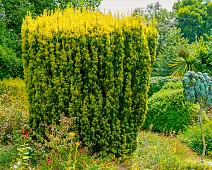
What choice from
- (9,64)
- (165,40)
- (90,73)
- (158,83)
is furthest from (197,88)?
(165,40)

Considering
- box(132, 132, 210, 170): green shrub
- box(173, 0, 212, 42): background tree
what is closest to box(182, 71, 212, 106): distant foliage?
box(132, 132, 210, 170): green shrub

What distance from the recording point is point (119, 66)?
5566 mm

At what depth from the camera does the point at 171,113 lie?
28.4ft

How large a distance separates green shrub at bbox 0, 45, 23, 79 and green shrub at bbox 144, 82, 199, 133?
4596 millimetres

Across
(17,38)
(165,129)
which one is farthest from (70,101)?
(17,38)

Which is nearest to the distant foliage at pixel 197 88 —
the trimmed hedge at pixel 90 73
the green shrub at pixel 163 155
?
the trimmed hedge at pixel 90 73

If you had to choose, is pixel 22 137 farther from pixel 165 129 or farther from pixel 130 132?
pixel 165 129

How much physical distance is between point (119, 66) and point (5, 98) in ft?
11.9

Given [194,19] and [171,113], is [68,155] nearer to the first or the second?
[171,113]

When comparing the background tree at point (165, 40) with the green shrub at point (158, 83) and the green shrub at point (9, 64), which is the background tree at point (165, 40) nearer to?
the green shrub at point (158, 83)

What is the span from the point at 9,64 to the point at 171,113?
540 centimetres

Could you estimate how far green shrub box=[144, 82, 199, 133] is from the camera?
8.49 meters

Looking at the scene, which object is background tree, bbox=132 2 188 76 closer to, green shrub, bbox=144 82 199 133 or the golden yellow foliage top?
the golden yellow foliage top

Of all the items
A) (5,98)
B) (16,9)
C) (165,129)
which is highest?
(16,9)
